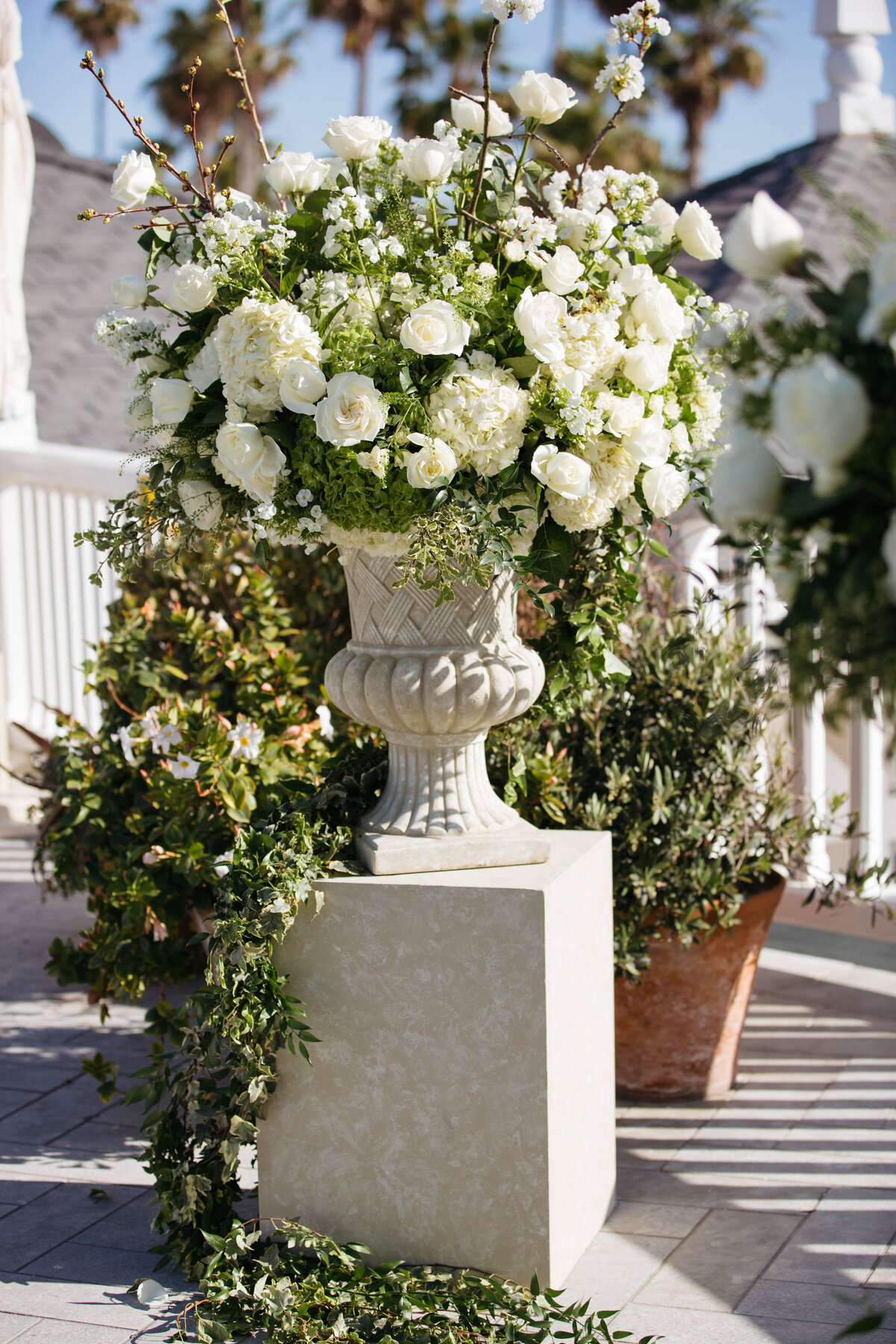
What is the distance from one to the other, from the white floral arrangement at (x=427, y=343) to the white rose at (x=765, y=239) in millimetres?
750

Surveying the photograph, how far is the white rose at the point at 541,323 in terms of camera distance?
2.12 m

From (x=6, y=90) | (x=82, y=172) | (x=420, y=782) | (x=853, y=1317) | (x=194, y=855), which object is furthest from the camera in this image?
(x=82, y=172)

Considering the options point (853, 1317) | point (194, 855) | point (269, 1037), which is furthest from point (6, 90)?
point (853, 1317)

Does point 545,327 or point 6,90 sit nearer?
point 545,327

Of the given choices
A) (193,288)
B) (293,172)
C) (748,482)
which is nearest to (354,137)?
(293,172)

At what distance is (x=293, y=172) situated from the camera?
2320 millimetres

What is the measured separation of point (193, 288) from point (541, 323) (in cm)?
61

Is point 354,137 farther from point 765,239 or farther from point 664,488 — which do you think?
point 765,239

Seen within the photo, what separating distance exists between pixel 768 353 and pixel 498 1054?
146 centimetres

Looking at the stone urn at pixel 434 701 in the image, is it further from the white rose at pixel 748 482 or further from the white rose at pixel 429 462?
the white rose at pixel 748 482

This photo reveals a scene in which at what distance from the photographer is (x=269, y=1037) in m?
2.42

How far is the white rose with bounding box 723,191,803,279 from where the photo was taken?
4.48 feet

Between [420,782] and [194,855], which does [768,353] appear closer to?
[420,782]

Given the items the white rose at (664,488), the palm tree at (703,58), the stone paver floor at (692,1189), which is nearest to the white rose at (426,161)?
the white rose at (664,488)
